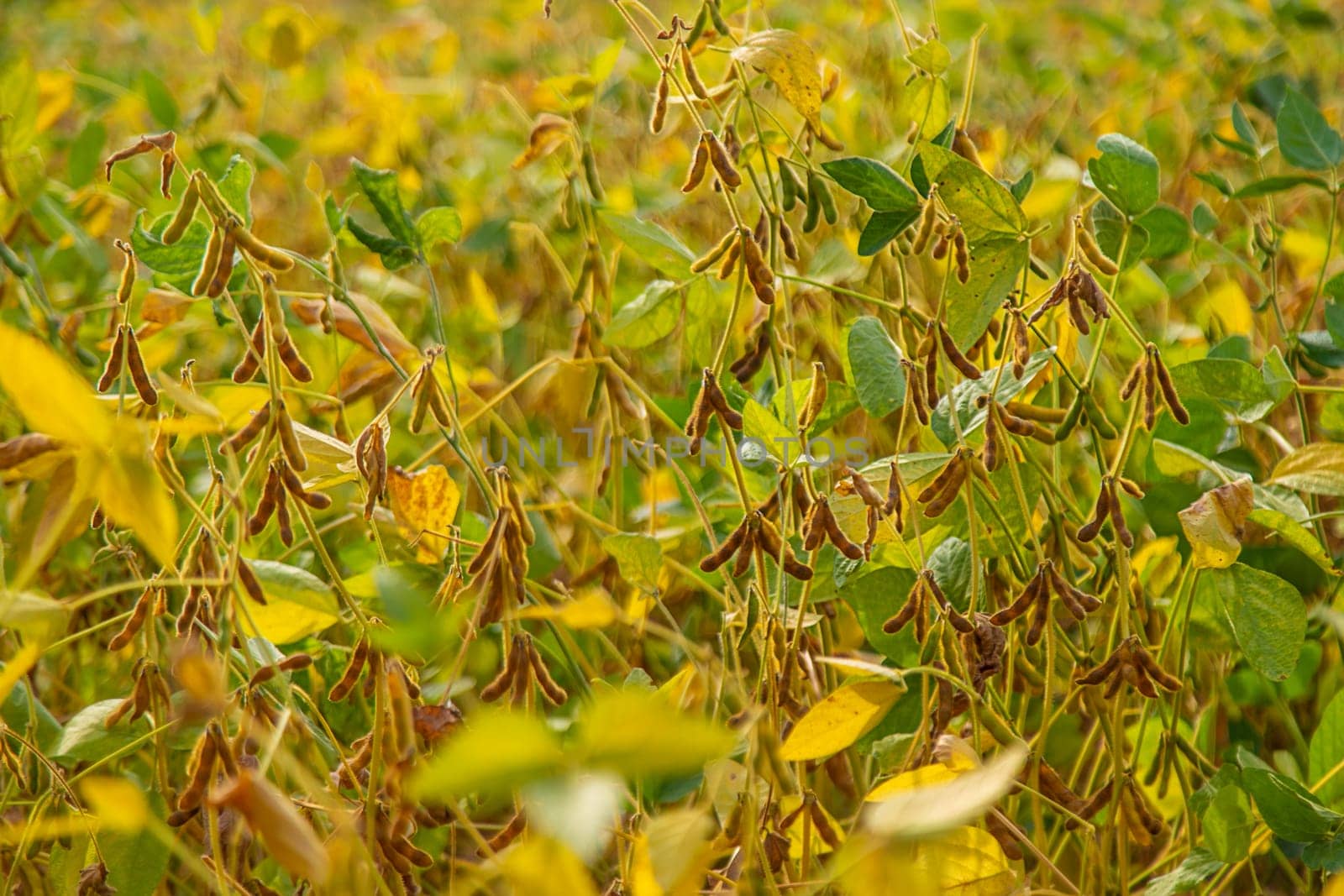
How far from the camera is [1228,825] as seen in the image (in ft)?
2.23

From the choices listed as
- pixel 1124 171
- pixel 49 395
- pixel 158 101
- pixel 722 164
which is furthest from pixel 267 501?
pixel 158 101

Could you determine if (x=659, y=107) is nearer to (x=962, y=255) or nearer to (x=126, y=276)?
(x=962, y=255)

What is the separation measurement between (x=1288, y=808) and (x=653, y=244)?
0.53m

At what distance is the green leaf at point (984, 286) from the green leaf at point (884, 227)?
41 mm

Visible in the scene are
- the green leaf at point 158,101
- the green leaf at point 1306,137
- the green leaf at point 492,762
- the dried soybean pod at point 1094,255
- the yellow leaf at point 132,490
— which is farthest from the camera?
the green leaf at point 158,101

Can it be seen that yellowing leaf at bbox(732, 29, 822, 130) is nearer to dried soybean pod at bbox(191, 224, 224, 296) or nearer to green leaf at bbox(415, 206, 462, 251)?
green leaf at bbox(415, 206, 462, 251)

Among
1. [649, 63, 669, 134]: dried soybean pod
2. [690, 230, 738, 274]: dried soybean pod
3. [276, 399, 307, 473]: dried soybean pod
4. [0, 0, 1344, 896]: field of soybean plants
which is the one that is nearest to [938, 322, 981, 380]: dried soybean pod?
[0, 0, 1344, 896]: field of soybean plants

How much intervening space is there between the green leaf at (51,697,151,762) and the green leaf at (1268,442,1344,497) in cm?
73

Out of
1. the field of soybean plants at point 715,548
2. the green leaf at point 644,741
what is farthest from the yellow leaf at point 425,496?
the green leaf at point 644,741

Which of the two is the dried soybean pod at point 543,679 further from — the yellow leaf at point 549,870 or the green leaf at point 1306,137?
the green leaf at point 1306,137

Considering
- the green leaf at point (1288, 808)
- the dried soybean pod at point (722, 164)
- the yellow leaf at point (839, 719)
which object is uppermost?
the dried soybean pod at point (722, 164)

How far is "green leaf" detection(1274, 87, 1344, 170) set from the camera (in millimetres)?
943

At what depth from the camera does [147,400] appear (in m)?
0.65

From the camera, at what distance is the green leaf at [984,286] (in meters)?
0.71
